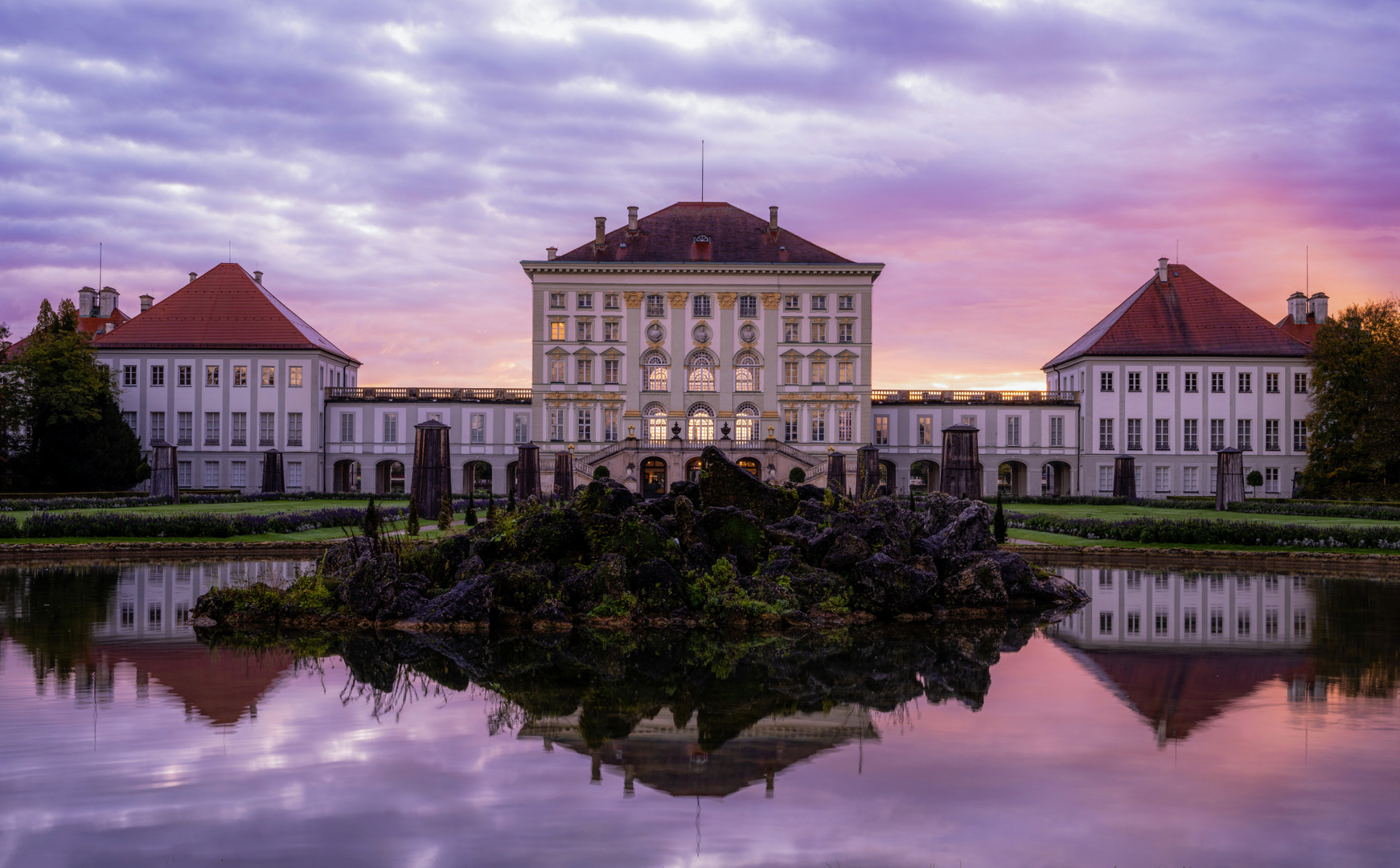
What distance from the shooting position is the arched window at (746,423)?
63.0m

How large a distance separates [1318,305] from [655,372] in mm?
47192

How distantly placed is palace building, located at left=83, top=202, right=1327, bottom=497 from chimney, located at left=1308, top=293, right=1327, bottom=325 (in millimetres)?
12083

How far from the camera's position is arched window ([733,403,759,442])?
62969 mm

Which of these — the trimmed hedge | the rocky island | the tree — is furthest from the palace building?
the rocky island

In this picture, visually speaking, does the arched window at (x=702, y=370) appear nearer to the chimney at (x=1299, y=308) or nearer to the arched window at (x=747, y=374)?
the arched window at (x=747, y=374)

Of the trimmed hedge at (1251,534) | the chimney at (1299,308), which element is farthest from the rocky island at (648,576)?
the chimney at (1299,308)

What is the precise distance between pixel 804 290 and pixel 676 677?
5531 cm

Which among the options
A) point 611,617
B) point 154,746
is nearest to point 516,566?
point 611,617

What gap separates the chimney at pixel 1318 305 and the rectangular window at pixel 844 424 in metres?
35.6

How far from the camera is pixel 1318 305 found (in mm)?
72688

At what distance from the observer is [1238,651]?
440 inches

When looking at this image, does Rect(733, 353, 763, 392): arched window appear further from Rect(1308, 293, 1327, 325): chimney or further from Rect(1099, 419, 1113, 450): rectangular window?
Rect(1308, 293, 1327, 325): chimney

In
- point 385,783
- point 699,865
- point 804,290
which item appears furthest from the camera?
point 804,290

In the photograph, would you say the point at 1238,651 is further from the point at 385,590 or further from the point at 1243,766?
the point at 385,590
